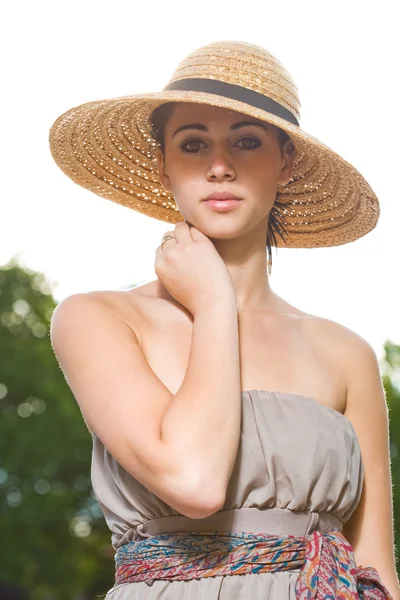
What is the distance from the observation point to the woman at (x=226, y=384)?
2.83m

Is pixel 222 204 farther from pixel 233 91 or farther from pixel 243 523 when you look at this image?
pixel 243 523

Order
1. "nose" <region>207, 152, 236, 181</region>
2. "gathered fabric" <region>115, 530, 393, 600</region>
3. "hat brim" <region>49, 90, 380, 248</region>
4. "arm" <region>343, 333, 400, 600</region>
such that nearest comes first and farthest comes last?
"gathered fabric" <region>115, 530, 393, 600</region>
"nose" <region>207, 152, 236, 181</region>
"arm" <region>343, 333, 400, 600</region>
"hat brim" <region>49, 90, 380, 248</region>

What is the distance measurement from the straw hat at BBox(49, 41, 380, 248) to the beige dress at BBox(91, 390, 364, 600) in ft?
2.92

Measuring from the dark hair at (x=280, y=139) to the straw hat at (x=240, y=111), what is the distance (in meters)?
0.03

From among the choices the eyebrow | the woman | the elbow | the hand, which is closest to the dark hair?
the woman

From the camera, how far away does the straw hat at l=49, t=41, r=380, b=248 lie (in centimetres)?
332

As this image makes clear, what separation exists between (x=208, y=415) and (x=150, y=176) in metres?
1.44

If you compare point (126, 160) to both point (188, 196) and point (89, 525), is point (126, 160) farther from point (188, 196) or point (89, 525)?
point (89, 525)

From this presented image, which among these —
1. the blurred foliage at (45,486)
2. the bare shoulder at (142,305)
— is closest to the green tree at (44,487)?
the blurred foliage at (45,486)

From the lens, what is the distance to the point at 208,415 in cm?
276

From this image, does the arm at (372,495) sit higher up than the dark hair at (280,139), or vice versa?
the dark hair at (280,139)

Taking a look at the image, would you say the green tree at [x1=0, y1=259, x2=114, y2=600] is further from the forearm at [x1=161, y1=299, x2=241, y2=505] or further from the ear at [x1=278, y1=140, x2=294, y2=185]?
the forearm at [x1=161, y1=299, x2=241, y2=505]

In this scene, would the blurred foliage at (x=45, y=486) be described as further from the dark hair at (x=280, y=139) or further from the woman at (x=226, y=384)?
the woman at (x=226, y=384)

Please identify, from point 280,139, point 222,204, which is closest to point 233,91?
point 280,139
